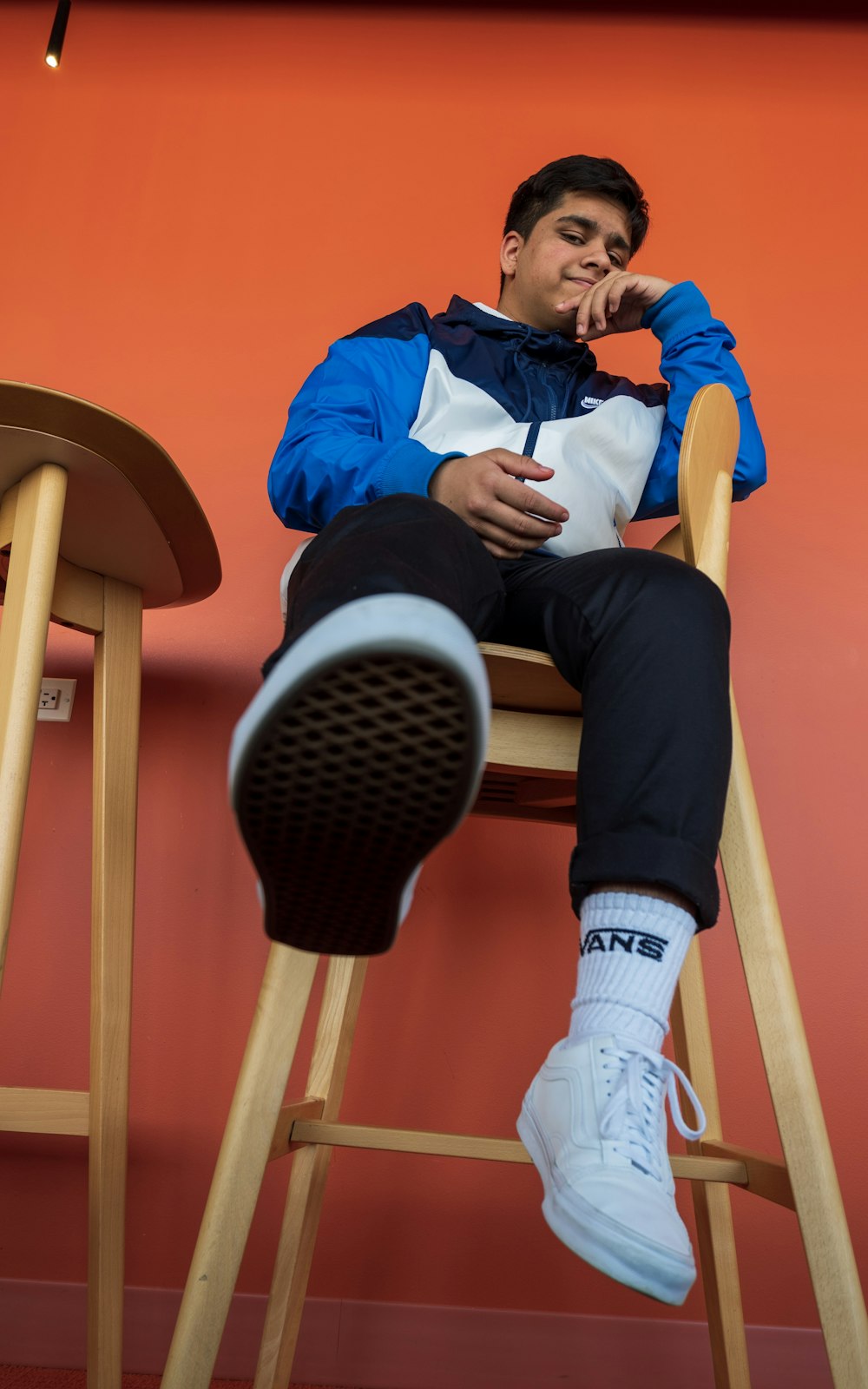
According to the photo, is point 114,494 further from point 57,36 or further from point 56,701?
point 57,36

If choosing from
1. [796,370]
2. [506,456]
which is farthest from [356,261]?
[506,456]

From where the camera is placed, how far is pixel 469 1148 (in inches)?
26.6

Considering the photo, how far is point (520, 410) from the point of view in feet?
3.34

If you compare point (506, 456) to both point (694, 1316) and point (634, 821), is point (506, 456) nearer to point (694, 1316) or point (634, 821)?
point (634, 821)

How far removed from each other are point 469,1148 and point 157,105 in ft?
4.90

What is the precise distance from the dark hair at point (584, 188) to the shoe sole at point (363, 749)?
930mm

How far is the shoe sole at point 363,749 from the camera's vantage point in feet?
1.38

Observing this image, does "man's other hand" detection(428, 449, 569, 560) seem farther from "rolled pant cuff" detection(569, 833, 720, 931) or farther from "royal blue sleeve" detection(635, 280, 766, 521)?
"royal blue sleeve" detection(635, 280, 766, 521)

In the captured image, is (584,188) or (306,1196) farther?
(584,188)

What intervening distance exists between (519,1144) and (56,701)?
31.7 inches

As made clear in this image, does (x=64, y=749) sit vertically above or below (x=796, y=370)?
below

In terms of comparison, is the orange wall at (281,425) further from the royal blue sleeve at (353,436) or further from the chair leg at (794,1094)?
the chair leg at (794,1094)

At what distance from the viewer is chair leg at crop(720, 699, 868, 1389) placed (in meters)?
0.58

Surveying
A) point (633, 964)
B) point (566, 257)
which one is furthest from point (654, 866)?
point (566, 257)
